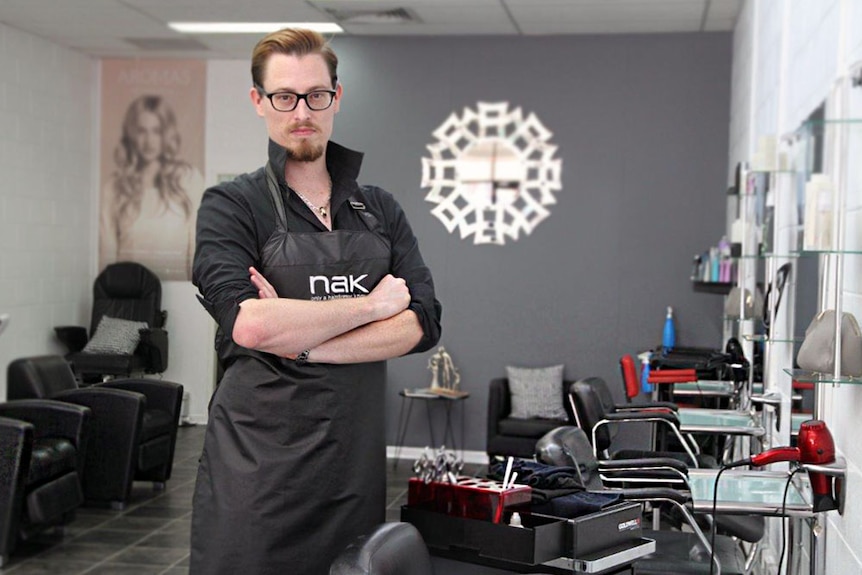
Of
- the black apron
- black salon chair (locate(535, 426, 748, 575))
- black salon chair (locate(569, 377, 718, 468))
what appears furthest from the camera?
black salon chair (locate(569, 377, 718, 468))

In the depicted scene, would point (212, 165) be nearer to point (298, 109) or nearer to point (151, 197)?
point (151, 197)

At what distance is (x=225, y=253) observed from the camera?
2059mm

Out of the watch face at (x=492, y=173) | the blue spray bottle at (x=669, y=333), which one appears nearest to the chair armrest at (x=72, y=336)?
the watch face at (x=492, y=173)

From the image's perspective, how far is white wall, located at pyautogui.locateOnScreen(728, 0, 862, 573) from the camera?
2.45 metres

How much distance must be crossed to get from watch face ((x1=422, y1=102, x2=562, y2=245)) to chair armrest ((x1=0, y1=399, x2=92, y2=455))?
9.02ft

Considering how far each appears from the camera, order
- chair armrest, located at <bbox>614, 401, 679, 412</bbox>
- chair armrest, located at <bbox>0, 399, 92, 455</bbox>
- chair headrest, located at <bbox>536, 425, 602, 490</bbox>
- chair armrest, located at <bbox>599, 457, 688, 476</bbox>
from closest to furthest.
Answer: chair headrest, located at <bbox>536, 425, 602, 490</bbox> < chair armrest, located at <bbox>599, 457, 688, 476</bbox> < chair armrest, located at <bbox>0, 399, 92, 455</bbox> < chair armrest, located at <bbox>614, 401, 679, 412</bbox>

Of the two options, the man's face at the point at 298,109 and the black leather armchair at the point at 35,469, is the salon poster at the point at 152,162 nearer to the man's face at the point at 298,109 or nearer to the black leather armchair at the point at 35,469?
the man's face at the point at 298,109

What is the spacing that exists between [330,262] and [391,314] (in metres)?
0.15

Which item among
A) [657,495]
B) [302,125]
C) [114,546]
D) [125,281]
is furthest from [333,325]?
[114,546]

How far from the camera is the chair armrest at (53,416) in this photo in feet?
11.0

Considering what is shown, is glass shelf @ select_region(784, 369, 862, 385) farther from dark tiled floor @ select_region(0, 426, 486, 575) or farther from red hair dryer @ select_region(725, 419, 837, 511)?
dark tiled floor @ select_region(0, 426, 486, 575)

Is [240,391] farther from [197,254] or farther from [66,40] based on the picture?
[66,40]

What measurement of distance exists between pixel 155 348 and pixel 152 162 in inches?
20.2

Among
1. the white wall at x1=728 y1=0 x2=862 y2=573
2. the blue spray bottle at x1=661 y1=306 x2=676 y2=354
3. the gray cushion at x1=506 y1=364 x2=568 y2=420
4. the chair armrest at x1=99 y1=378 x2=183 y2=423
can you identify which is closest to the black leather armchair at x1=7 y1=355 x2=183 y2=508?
the chair armrest at x1=99 y1=378 x2=183 y2=423
